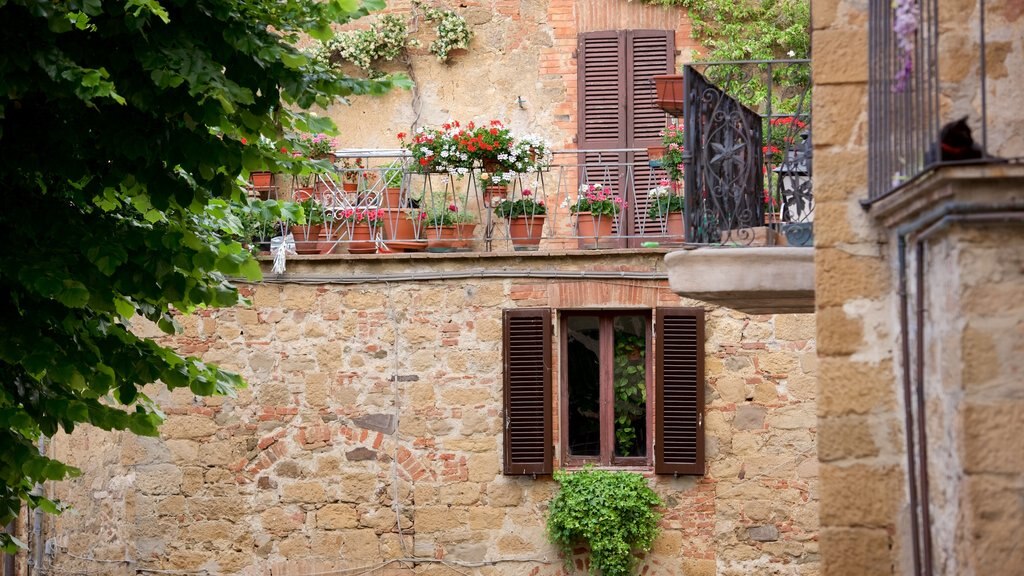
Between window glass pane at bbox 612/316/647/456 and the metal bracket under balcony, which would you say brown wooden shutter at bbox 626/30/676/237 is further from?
the metal bracket under balcony

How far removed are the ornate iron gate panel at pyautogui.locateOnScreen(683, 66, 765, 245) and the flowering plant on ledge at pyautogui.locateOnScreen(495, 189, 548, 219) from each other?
549cm

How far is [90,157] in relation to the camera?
649 cm

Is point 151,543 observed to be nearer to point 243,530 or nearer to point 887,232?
point 243,530

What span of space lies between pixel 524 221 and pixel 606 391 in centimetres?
162

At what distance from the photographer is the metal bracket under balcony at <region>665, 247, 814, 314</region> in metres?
6.23

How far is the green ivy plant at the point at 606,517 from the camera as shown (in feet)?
38.9

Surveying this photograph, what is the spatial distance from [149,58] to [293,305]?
6660mm

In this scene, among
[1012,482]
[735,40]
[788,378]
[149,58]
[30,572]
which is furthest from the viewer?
[735,40]

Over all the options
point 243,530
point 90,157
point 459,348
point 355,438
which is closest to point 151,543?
point 243,530

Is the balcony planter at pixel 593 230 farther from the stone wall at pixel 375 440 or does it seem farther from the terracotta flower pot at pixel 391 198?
the terracotta flower pot at pixel 391 198

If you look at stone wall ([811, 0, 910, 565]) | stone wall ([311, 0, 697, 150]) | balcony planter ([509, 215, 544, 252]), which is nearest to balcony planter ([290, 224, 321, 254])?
stone wall ([311, 0, 697, 150])

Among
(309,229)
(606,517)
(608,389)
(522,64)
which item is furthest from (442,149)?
(606,517)

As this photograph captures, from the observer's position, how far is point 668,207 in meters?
12.9

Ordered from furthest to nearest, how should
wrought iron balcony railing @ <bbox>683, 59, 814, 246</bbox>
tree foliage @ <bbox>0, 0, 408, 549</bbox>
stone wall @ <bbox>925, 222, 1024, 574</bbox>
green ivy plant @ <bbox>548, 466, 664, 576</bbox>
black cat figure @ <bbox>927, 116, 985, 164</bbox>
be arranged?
green ivy plant @ <bbox>548, 466, 664, 576</bbox> → wrought iron balcony railing @ <bbox>683, 59, 814, 246</bbox> → tree foliage @ <bbox>0, 0, 408, 549</bbox> → black cat figure @ <bbox>927, 116, 985, 164</bbox> → stone wall @ <bbox>925, 222, 1024, 574</bbox>
